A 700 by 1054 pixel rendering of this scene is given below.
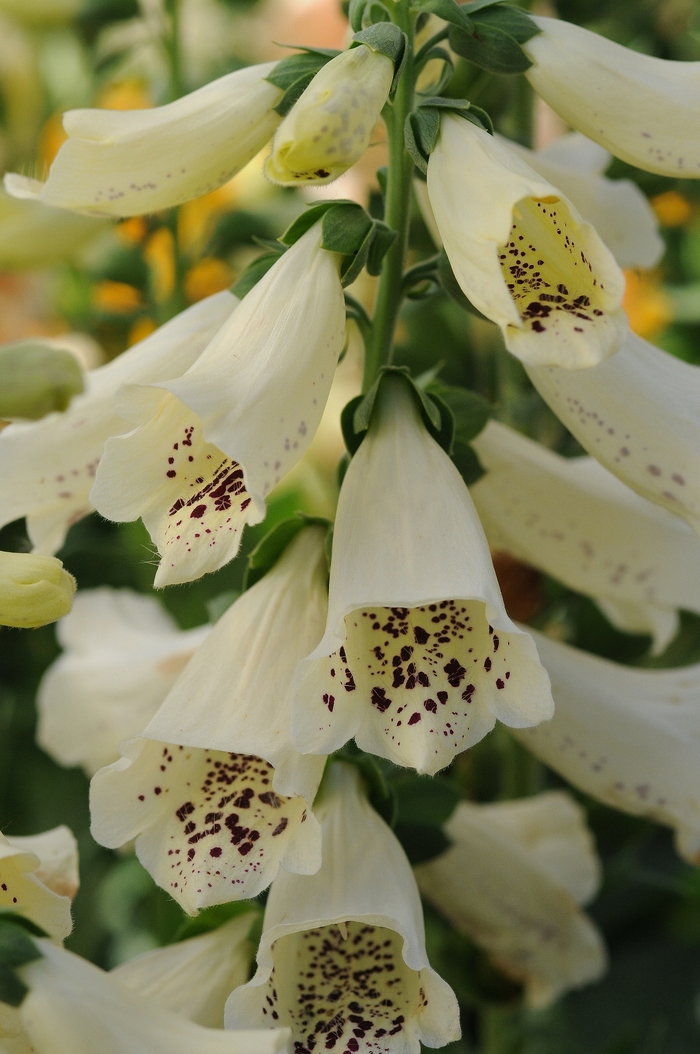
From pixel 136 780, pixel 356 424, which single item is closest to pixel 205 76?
pixel 356 424

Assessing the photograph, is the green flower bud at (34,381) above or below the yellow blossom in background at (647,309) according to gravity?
above

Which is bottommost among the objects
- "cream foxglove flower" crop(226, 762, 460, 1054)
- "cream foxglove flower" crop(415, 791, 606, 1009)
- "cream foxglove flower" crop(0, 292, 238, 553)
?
"cream foxglove flower" crop(415, 791, 606, 1009)

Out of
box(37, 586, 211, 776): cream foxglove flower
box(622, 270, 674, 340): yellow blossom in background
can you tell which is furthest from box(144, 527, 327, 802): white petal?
box(622, 270, 674, 340): yellow blossom in background

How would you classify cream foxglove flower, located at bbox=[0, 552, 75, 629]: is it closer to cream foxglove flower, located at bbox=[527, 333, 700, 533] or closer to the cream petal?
the cream petal

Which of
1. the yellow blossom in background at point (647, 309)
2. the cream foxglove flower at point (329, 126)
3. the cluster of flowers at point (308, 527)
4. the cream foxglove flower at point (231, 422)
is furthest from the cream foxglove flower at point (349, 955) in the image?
the yellow blossom in background at point (647, 309)

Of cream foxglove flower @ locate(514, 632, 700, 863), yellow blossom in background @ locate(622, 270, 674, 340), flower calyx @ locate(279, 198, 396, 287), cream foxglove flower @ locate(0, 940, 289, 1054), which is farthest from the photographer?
yellow blossom in background @ locate(622, 270, 674, 340)

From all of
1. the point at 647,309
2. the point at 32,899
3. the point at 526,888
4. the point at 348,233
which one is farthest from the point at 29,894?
the point at 647,309

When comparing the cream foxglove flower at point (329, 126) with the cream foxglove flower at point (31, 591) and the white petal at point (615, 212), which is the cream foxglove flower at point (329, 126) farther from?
the white petal at point (615, 212)

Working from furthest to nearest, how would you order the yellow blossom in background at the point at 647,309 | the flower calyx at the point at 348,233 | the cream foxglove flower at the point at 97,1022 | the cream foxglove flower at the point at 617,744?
the yellow blossom in background at the point at 647,309, the cream foxglove flower at the point at 617,744, the flower calyx at the point at 348,233, the cream foxglove flower at the point at 97,1022
